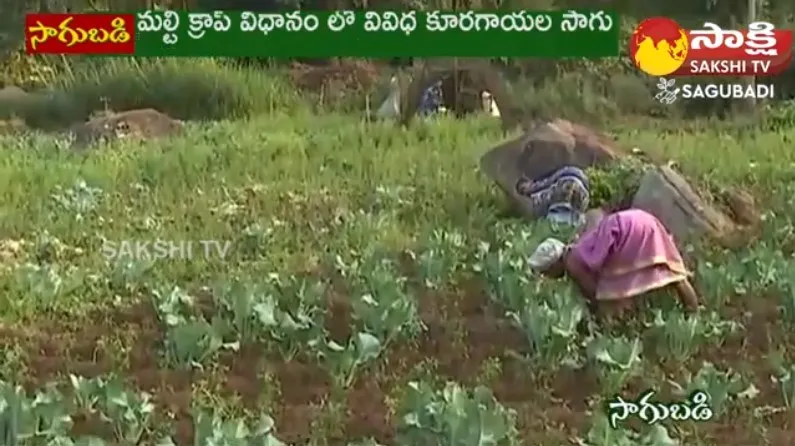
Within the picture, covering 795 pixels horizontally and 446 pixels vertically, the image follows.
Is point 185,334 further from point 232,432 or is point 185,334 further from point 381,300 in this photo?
point 381,300

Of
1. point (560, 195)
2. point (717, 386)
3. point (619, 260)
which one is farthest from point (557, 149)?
point (717, 386)

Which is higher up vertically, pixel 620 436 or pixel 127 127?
pixel 127 127

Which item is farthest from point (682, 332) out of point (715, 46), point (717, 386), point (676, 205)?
point (715, 46)

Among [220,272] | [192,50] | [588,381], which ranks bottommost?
[588,381]

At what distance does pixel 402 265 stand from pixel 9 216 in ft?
2.07

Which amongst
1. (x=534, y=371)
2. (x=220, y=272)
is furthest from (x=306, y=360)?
(x=534, y=371)

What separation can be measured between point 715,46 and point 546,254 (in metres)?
0.42

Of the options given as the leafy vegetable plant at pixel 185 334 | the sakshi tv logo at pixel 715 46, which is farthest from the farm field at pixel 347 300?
the sakshi tv logo at pixel 715 46

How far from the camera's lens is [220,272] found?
2238 millimetres

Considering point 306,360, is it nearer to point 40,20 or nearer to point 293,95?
point 293,95

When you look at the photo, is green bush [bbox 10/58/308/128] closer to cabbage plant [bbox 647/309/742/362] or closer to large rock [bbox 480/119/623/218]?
large rock [bbox 480/119/623/218]

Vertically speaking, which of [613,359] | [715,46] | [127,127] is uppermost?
[715,46]

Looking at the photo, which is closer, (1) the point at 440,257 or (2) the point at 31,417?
(2) the point at 31,417

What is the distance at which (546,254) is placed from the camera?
7.38 feet
